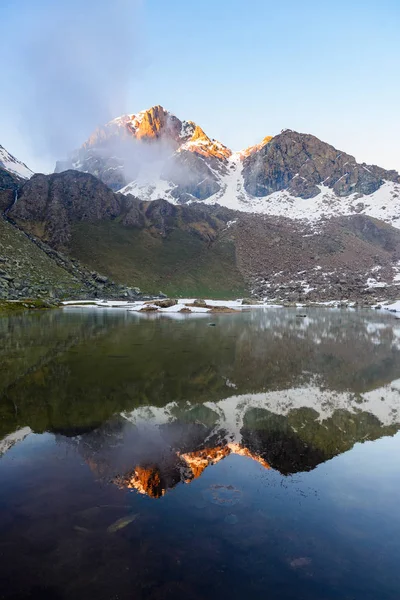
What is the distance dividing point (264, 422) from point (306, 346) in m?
20.8

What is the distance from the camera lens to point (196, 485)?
9.19m

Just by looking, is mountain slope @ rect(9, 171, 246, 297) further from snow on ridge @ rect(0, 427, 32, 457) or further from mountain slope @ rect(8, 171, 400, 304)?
snow on ridge @ rect(0, 427, 32, 457)

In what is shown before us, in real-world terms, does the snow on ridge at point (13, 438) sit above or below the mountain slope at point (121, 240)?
below

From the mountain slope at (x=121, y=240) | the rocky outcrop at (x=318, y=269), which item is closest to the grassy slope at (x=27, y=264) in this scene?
the mountain slope at (x=121, y=240)

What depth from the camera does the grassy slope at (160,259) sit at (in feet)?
506

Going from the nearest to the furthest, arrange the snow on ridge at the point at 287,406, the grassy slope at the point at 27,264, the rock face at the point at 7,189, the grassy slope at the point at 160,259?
the snow on ridge at the point at 287,406 → the grassy slope at the point at 27,264 → the grassy slope at the point at 160,259 → the rock face at the point at 7,189

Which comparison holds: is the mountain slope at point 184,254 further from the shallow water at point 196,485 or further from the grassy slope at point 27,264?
the shallow water at point 196,485

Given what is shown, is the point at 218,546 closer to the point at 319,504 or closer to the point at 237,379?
the point at 319,504

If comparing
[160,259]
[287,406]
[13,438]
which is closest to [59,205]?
[160,259]

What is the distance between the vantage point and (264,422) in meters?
13.9

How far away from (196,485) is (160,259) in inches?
6581

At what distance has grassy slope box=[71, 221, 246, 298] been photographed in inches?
6078

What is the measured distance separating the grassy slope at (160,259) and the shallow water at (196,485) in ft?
427

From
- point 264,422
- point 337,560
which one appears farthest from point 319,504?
point 264,422
